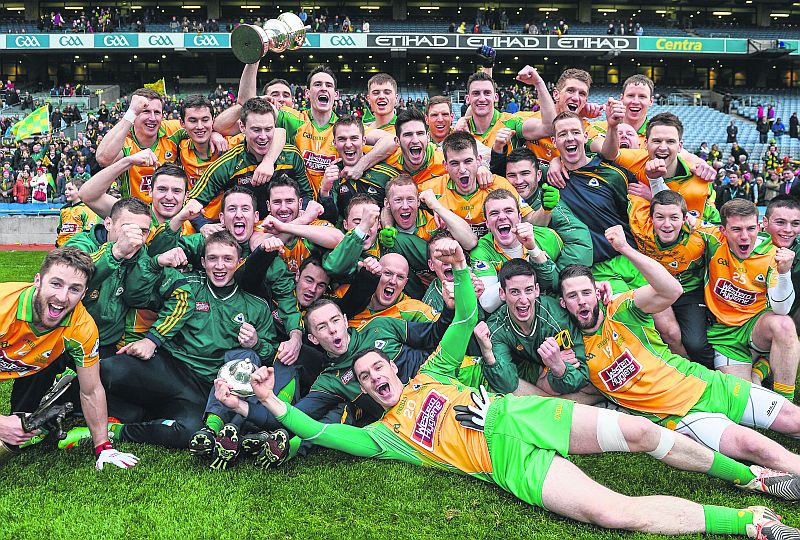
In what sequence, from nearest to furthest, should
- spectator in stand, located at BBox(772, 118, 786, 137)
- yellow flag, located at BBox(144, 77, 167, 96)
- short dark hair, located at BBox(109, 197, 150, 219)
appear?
short dark hair, located at BBox(109, 197, 150, 219) → yellow flag, located at BBox(144, 77, 167, 96) → spectator in stand, located at BBox(772, 118, 786, 137)

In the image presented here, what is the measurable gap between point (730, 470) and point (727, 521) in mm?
608

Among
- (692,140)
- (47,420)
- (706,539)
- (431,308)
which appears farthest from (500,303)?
(692,140)

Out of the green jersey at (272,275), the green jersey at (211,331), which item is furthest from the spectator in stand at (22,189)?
the green jersey at (211,331)

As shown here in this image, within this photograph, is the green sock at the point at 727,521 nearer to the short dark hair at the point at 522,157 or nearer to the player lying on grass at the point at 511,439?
the player lying on grass at the point at 511,439

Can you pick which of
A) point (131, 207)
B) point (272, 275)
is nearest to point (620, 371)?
point (272, 275)

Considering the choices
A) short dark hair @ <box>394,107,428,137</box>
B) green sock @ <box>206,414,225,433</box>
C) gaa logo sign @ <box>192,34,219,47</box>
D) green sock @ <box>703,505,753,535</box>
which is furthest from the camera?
gaa logo sign @ <box>192,34,219,47</box>

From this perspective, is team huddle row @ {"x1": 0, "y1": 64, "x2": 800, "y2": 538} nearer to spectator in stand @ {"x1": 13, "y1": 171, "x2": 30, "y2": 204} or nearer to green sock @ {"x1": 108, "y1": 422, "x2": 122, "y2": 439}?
green sock @ {"x1": 108, "y1": 422, "x2": 122, "y2": 439}

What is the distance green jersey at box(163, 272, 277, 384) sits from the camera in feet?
17.4

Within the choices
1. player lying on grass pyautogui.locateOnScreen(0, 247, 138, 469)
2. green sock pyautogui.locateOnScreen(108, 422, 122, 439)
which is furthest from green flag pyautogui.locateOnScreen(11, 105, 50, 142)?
player lying on grass pyautogui.locateOnScreen(0, 247, 138, 469)

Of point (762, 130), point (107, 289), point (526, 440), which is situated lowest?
point (526, 440)

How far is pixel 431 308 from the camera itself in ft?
18.8

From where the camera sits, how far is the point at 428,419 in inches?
175

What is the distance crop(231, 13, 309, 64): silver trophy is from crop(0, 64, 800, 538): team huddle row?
24.8 inches

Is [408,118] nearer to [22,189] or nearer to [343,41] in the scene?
[22,189]
